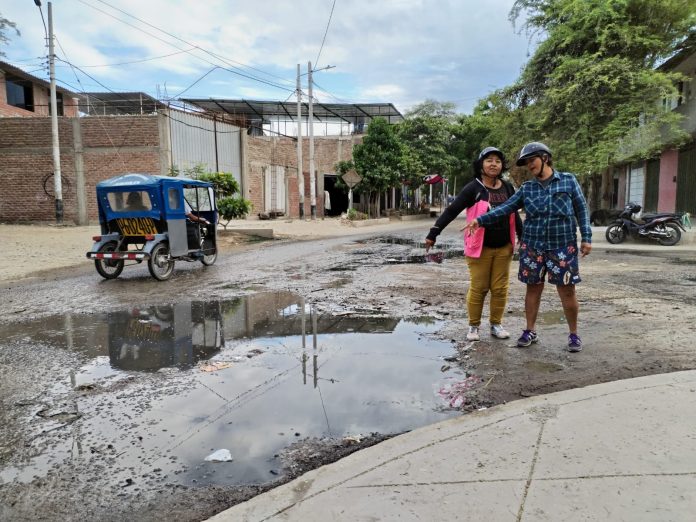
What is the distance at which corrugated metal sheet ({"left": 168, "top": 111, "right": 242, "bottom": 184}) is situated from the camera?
928 inches

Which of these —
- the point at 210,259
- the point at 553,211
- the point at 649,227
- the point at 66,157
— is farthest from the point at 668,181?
the point at 66,157

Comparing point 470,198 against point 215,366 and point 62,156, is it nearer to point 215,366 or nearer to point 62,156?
point 215,366

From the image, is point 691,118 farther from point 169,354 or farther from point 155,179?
point 169,354

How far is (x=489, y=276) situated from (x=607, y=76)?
15.1m

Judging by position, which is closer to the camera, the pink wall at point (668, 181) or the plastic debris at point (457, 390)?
the plastic debris at point (457, 390)

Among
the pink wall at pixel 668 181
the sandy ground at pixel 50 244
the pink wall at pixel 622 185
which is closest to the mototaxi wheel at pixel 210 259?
the sandy ground at pixel 50 244

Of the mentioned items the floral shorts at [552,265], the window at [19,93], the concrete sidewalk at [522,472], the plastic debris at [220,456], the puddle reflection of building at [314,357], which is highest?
the window at [19,93]

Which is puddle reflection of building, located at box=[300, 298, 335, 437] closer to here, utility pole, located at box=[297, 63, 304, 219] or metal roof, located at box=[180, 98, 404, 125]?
utility pole, located at box=[297, 63, 304, 219]

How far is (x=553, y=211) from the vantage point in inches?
176

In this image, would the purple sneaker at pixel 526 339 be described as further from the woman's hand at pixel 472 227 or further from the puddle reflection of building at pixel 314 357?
the puddle reflection of building at pixel 314 357

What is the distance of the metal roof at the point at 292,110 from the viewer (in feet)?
117

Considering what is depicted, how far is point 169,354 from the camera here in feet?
16.2

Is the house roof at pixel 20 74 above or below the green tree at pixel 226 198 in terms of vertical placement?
above

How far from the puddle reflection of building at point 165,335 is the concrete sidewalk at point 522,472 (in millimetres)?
2427
